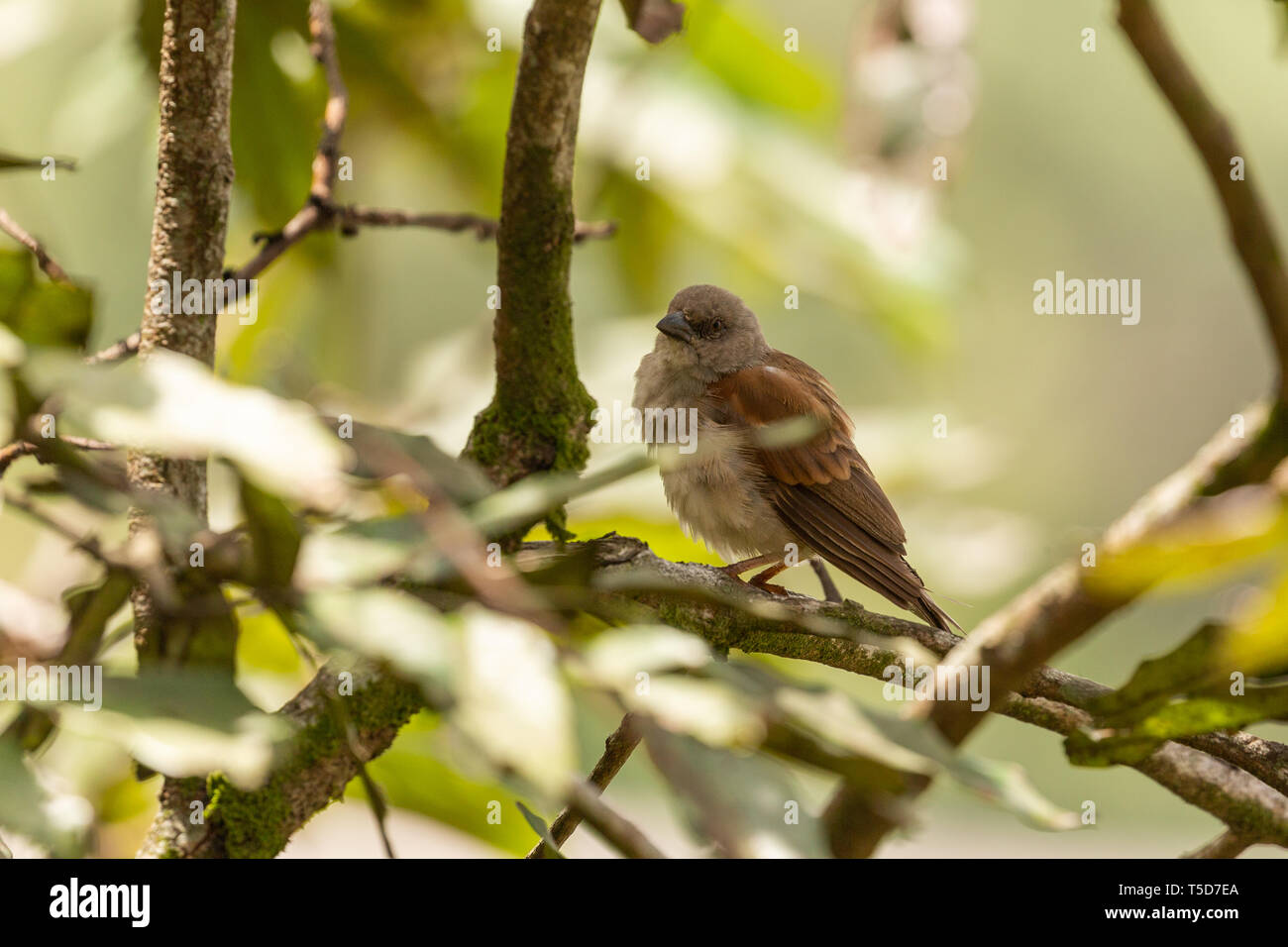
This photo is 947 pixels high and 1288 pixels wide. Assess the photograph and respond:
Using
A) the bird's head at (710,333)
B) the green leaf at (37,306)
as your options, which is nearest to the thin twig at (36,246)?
the green leaf at (37,306)

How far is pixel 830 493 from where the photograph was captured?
3.05 metres

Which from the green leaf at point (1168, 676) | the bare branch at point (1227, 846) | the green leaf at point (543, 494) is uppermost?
the green leaf at point (543, 494)

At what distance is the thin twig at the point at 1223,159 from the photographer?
902 millimetres

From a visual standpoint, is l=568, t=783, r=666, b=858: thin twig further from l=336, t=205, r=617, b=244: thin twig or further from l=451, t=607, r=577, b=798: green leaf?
l=336, t=205, r=617, b=244: thin twig

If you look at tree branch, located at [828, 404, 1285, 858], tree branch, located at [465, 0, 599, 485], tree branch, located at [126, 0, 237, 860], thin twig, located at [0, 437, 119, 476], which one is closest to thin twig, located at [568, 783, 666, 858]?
tree branch, located at [828, 404, 1285, 858]

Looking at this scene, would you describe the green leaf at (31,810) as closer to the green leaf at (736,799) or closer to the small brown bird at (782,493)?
the green leaf at (736,799)

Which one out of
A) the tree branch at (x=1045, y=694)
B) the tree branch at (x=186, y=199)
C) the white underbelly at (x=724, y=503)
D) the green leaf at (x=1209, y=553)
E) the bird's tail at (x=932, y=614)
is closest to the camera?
the green leaf at (x=1209, y=553)

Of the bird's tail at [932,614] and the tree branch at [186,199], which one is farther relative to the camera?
the bird's tail at [932,614]

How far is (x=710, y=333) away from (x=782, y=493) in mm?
738

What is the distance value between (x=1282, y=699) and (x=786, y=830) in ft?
1.87

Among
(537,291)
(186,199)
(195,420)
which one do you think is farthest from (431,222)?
(195,420)

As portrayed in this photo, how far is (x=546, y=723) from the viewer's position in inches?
31.4

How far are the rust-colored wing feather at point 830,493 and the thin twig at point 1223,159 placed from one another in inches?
73.7
